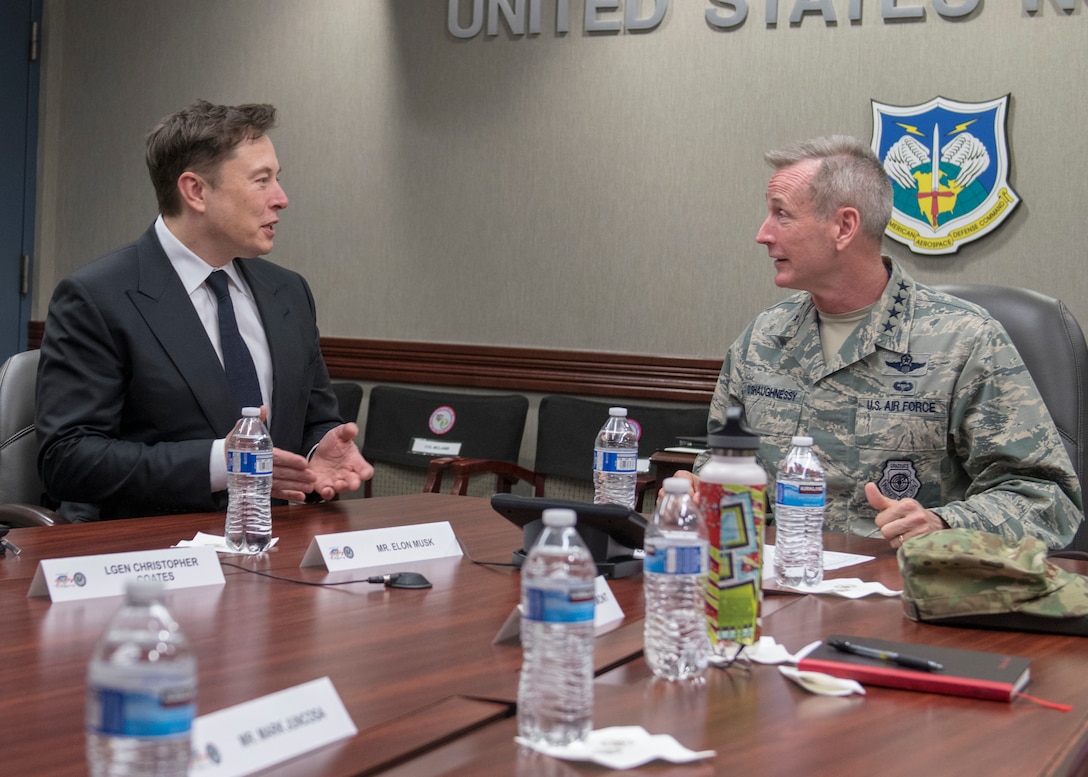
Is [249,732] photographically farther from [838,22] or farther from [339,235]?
[339,235]

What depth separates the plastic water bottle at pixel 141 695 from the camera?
2.43 ft

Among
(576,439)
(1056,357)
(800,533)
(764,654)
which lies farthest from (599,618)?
(576,439)

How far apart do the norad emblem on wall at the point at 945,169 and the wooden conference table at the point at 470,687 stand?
110 inches

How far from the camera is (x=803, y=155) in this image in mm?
2838

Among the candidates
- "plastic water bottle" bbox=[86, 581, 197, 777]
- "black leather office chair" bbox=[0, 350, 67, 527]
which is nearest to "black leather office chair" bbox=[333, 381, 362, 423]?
"black leather office chair" bbox=[0, 350, 67, 527]

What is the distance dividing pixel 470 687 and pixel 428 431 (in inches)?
147

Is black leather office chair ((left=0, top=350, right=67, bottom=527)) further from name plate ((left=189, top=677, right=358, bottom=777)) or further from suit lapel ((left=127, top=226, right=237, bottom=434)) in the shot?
name plate ((left=189, top=677, right=358, bottom=777))

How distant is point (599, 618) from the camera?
59.6 inches

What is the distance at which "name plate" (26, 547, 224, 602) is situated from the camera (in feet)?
5.14

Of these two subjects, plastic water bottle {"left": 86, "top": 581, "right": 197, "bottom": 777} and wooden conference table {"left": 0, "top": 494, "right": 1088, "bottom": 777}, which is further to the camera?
wooden conference table {"left": 0, "top": 494, "right": 1088, "bottom": 777}

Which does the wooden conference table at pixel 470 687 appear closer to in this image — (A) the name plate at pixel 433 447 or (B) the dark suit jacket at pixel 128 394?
(B) the dark suit jacket at pixel 128 394

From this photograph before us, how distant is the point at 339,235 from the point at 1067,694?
453 cm

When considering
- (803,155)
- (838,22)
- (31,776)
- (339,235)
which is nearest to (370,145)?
(339,235)

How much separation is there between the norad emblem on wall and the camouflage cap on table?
296 centimetres
